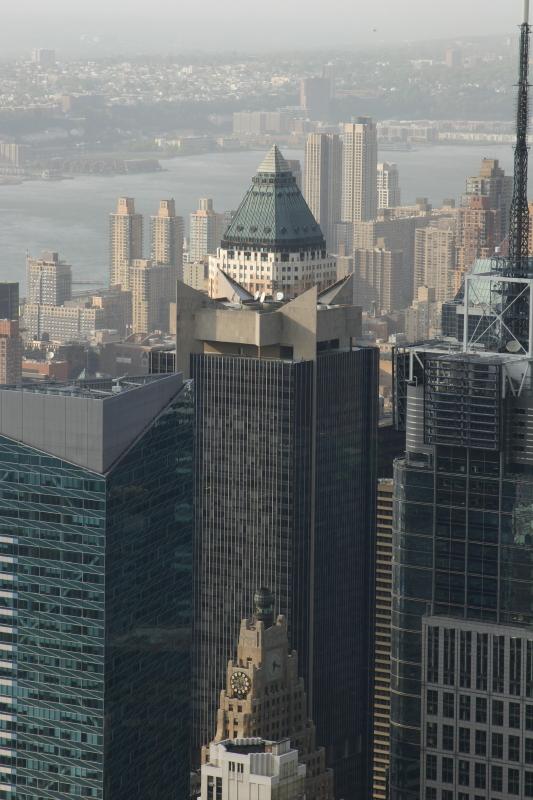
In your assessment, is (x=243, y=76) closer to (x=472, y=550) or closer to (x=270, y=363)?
(x=270, y=363)

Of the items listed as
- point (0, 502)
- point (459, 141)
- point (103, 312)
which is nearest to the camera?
point (0, 502)

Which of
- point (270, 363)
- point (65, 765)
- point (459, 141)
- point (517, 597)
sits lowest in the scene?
point (65, 765)

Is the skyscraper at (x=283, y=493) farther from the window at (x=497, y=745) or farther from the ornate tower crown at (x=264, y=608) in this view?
the window at (x=497, y=745)

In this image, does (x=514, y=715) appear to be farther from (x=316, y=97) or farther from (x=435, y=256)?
(x=316, y=97)

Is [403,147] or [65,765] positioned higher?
[403,147]

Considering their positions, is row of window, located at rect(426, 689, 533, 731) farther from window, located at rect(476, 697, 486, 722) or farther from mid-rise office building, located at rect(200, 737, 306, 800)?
mid-rise office building, located at rect(200, 737, 306, 800)

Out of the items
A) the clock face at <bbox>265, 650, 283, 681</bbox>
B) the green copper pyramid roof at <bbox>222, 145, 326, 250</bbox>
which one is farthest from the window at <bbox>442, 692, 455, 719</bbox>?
the green copper pyramid roof at <bbox>222, 145, 326, 250</bbox>

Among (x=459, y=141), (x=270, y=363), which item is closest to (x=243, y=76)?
(x=459, y=141)
